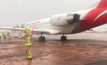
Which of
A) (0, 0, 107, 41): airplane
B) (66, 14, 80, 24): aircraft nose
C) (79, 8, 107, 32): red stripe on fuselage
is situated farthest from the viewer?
(66, 14, 80, 24): aircraft nose

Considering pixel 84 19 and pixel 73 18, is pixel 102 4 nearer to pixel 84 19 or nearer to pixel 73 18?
pixel 84 19

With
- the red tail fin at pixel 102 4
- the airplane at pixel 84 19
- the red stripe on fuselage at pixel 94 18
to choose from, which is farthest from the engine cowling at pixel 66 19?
the red tail fin at pixel 102 4

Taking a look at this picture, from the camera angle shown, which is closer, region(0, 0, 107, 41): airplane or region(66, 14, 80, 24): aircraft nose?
region(0, 0, 107, 41): airplane

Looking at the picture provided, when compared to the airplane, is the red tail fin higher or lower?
higher

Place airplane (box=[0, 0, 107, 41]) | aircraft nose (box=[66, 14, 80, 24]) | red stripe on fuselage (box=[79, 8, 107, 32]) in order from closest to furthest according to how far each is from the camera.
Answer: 1. red stripe on fuselage (box=[79, 8, 107, 32])
2. airplane (box=[0, 0, 107, 41])
3. aircraft nose (box=[66, 14, 80, 24])

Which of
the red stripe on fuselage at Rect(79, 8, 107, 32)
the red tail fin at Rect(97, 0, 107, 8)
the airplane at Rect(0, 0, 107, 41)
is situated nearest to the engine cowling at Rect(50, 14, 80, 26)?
the airplane at Rect(0, 0, 107, 41)

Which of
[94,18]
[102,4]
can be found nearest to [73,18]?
[94,18]

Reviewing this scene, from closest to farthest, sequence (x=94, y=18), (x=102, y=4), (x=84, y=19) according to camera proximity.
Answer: (x=102, y=4), (x=94, y=18), (x=84, y=19)

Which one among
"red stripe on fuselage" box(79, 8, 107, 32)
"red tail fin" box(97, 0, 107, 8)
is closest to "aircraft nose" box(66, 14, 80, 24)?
"red stripe on fuselage" box(79, 8, 107, 32)

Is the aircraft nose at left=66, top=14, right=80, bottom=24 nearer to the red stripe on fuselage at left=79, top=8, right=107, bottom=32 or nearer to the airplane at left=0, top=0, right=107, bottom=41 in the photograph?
the airplane at left=0, top=0, right=107, bottom=41

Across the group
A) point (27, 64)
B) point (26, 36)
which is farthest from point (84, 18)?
point (27, 64)

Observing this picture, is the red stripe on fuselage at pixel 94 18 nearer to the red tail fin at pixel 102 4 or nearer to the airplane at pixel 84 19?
the airplane at pixel 84 19

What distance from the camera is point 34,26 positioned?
2128cm

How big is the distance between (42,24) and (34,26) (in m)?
3.07
